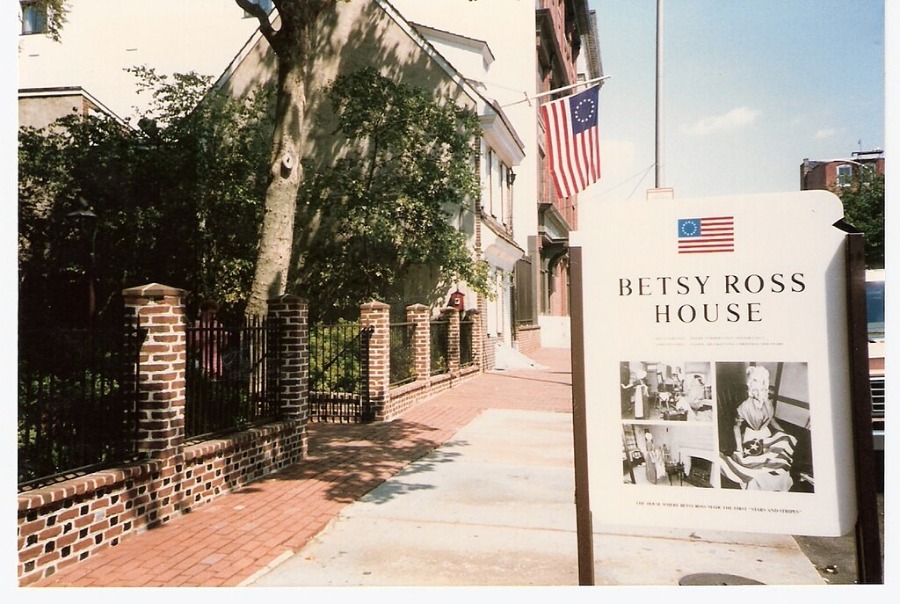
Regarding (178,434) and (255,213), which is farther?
(255,213)

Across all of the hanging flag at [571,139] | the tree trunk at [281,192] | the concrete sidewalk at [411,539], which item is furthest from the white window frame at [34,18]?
Answer: the concrete sidewalk at [411,539]

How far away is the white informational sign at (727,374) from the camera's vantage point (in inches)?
131

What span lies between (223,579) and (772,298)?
3955 millimetres

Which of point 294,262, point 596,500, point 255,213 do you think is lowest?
point 596,500

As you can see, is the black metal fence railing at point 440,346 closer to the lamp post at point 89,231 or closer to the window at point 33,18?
the lamp post at point 89,231

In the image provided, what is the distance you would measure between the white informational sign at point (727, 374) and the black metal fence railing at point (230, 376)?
424 centimetres

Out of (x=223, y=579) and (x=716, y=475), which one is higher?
(x=716, y=475)

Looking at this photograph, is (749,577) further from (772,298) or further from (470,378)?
(470,378)

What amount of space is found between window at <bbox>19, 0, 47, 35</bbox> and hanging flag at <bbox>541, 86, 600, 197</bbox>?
369 inches

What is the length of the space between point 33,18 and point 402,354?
378 inches

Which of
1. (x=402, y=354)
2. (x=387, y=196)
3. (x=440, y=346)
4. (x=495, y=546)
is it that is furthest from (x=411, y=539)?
(x=387, y=196)

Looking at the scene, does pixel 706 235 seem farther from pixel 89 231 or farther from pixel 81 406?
pixel 89 231

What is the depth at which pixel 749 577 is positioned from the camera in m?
4.54

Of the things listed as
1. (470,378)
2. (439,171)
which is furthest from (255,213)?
(470,378)
